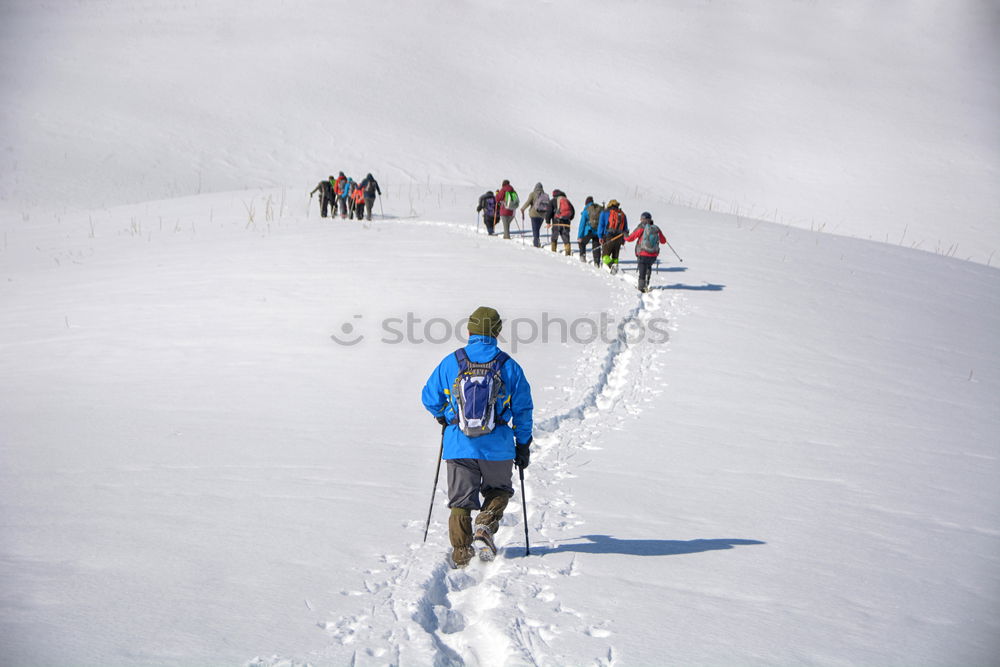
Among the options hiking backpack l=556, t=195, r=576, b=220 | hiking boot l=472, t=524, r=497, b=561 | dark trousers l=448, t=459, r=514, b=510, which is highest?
hiking backpack l=556, t=195, r=576, b=220

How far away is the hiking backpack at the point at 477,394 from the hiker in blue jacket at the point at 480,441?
0.5 inches

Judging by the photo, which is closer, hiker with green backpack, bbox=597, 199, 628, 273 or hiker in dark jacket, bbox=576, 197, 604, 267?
hiker with green backpack, bbox=597, 199, 628, 273

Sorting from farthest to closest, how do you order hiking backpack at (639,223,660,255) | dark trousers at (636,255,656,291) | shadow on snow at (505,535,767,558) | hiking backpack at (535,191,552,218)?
hiking backpack at (535,191,552,218), dark trousers at (636,255,656,291), hiking backpack at (639,223,660,255), shadow on snow at (505,535,767,558)

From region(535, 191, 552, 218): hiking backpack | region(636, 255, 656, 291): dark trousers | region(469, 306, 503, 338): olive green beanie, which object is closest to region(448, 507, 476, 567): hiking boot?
region(469, 306, 503, 338): olive green beanie

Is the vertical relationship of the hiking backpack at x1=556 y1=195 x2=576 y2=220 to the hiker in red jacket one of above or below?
above

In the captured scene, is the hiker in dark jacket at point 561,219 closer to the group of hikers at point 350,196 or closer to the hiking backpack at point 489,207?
the hiking backpack at point 489,207

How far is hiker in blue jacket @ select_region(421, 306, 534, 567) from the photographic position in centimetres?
487

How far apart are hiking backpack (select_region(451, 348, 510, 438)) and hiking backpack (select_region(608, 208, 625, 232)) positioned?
12.6 meters

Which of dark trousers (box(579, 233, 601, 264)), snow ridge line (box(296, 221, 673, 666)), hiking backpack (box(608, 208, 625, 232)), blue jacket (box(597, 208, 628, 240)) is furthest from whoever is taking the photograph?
dark trousers (box(579, 233, 601, 264))

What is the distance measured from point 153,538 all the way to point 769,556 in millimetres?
4077

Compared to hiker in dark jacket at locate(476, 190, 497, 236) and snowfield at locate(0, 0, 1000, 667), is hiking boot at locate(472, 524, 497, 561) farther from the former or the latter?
hiker in dark jacket at locate(476, 190, 497, 236)

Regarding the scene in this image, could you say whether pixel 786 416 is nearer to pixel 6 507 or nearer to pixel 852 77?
pixel 6 507

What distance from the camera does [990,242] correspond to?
39500 millimetres

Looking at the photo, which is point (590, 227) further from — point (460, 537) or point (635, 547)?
point (460, 537)
